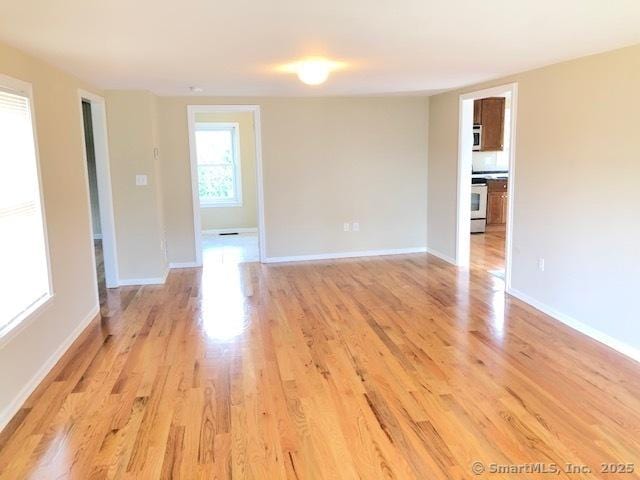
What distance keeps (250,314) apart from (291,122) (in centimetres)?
290

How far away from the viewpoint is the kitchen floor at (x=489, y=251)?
613 centimetres

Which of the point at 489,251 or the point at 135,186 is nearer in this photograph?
the point at 135,186

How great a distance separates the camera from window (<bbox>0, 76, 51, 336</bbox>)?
2.90 meters

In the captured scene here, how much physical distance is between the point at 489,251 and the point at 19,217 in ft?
19.1

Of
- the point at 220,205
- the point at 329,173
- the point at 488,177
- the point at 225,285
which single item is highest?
the point at 329,173

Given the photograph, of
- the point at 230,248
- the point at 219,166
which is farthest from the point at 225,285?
the point at 219,166

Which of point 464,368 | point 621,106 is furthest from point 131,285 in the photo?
point 621,106

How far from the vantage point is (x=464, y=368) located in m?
3.34

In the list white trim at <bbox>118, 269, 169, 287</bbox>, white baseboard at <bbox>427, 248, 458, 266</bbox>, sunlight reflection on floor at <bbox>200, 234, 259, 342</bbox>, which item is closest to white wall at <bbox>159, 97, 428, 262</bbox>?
white baseboard at <bbox>427, 248, 458, 266</bbox>

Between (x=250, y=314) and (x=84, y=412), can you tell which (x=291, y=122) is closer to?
(x=250, y=314)

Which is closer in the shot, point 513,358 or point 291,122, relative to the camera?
point 513,358

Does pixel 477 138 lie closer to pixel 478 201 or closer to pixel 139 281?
pixel 478 201

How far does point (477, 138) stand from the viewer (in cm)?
836

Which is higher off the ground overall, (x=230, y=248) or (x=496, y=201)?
(x=496, y=201)
